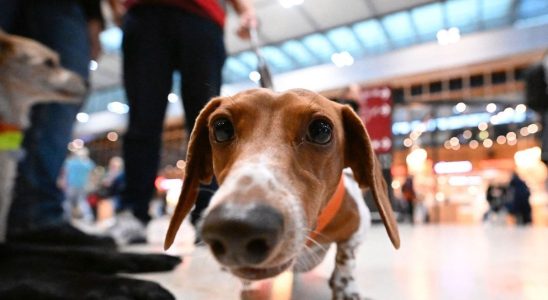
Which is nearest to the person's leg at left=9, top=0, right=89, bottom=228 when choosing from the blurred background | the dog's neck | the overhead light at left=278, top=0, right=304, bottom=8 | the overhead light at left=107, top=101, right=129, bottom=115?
the dog's neck

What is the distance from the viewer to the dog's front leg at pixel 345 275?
4.37 ft

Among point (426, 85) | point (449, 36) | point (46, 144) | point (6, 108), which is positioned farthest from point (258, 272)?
point (426, 85)

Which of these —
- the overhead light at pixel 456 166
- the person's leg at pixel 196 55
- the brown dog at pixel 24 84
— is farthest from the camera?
the overhead light at pixel 456 166

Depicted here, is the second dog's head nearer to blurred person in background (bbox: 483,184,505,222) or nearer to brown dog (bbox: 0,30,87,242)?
brown dog (bbox: 0,30,87,242)

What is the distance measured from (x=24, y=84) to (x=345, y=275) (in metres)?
2.11

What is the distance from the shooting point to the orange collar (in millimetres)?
1175

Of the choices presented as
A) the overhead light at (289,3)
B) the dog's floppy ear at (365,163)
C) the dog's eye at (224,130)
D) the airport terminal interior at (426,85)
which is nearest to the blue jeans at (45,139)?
the dog's eye at (224,130)

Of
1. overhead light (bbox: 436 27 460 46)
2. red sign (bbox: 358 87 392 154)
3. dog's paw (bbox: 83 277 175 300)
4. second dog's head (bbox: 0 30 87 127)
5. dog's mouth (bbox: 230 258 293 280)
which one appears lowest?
dog's paw (bbox: 83 277 175 300)

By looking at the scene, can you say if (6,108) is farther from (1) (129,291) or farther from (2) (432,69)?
(2) (432,69)

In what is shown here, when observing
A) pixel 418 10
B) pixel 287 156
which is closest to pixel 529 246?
pixel 287 156

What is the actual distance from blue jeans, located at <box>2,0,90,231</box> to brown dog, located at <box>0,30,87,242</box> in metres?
0.08

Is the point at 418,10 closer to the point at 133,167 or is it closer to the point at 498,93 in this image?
the point at 498,93

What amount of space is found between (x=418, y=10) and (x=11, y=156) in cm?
790

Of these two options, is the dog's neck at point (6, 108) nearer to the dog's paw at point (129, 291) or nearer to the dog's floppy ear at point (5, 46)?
the dog's floppy ear at point (5, 46)
